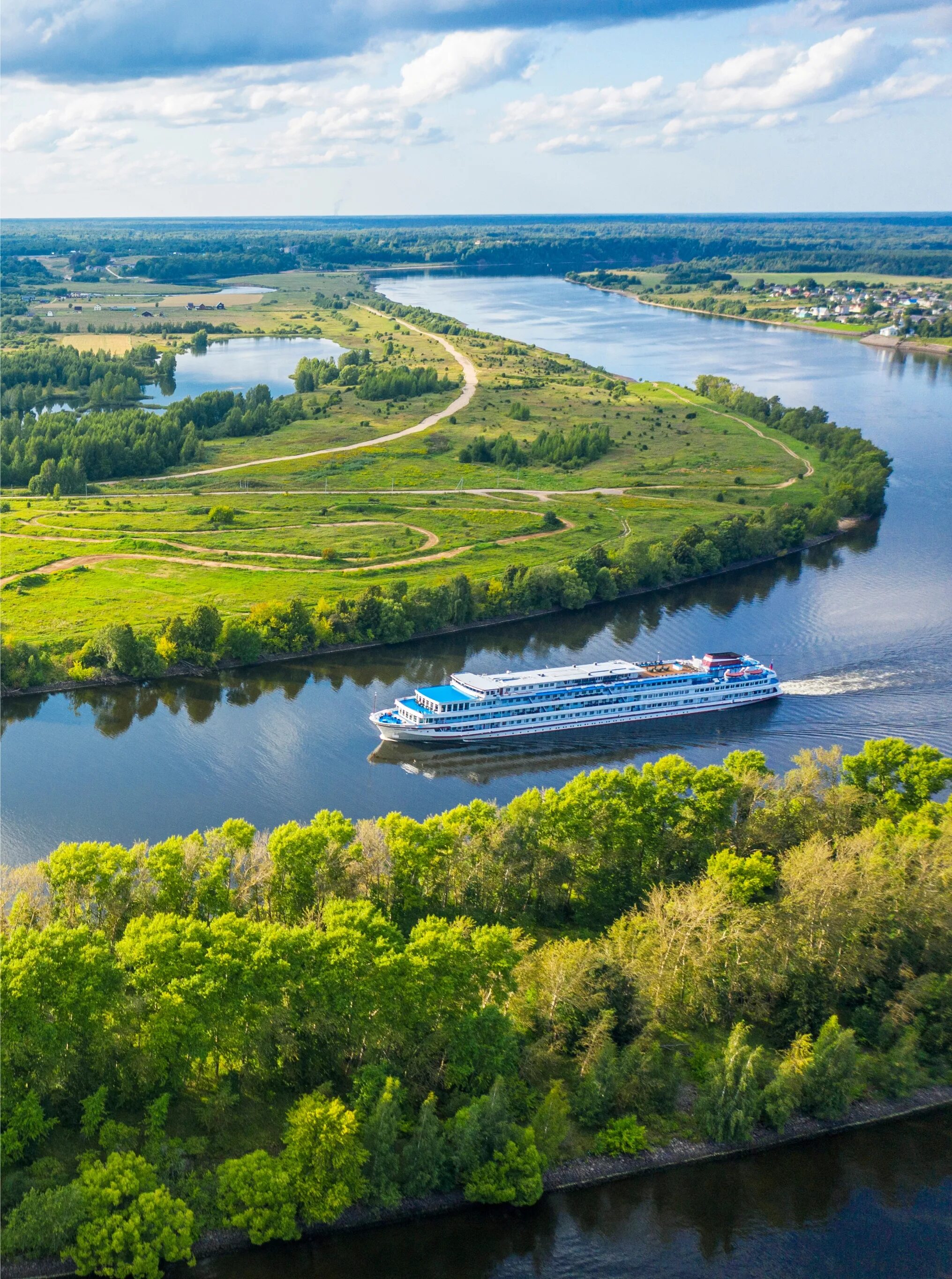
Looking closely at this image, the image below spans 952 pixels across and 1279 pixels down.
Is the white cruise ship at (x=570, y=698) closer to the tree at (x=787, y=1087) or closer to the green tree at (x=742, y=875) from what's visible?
the green tree at (x=742, y=875)

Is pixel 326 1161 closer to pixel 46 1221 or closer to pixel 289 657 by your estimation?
pixel 46 1221

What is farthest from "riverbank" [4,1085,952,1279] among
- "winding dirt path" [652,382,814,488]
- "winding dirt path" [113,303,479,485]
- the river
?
"winding dirt path" [113,303,479,485]

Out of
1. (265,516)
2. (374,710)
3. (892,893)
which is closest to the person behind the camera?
(892,893)

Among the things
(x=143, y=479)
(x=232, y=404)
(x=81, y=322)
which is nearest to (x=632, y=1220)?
(x=143, y=479)

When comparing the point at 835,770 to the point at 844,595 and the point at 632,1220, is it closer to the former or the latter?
the point at 632,1220

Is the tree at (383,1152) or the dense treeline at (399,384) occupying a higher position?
the dense treeline at (399,384)

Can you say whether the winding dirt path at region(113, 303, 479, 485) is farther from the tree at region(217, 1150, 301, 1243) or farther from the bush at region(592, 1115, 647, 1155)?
the bush at region(592, 1115, 647, 1155)

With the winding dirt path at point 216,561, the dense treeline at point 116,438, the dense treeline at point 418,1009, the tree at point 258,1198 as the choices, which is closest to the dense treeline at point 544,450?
the dense treeline at point 116,438
